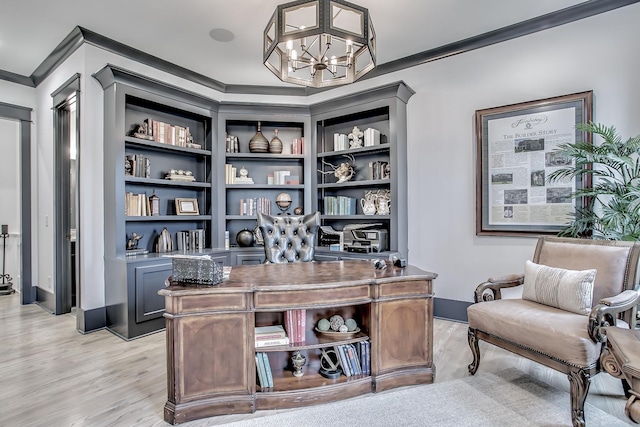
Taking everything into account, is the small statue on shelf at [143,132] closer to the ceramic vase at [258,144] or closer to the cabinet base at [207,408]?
the ceramic vase at [258,144]

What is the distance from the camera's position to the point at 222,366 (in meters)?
1.91

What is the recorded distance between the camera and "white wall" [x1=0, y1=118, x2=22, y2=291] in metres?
5.06

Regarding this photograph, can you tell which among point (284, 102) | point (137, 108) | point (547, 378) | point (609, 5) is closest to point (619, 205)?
point (547, 378)

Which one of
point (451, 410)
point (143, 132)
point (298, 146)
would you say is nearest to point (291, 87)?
point (298, 146)

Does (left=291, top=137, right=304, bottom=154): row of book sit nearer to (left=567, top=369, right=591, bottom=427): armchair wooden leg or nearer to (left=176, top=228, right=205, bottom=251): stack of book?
(left=176, top=228, right=205, bottom=251): stack of book

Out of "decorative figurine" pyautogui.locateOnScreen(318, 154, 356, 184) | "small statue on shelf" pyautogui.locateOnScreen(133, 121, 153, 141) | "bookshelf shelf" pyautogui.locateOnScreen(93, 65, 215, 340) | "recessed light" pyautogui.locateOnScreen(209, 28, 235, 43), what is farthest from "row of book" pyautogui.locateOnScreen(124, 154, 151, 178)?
"decorative figurine" pyautogui.locateOnScreen(318, 154, 356, 184)

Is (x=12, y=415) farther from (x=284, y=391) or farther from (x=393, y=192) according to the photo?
Result: (x=393, y=192)

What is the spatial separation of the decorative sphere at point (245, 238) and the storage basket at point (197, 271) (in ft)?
7.68

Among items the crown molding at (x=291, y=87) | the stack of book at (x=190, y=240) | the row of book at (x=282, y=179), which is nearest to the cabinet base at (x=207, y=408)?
the stack of book at (x=190, y=240)

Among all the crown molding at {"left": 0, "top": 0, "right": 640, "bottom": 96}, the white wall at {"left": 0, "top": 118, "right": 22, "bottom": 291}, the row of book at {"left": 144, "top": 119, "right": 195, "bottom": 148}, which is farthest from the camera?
the white wall at {"left": 0, "top": 118, "right": 22, "bottom": 291}

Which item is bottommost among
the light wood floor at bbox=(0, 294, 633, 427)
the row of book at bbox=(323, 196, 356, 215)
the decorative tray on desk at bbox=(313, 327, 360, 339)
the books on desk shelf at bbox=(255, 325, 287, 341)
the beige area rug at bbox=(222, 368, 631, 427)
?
the light wood floor at bbox=(0, 294, 633, 427)

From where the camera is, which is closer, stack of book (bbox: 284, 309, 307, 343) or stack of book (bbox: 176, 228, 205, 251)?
stack of book (bbox: 284, 309, 307, 343)

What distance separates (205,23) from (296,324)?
279 centimetres

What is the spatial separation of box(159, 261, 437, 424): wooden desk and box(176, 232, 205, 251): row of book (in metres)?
1.96
